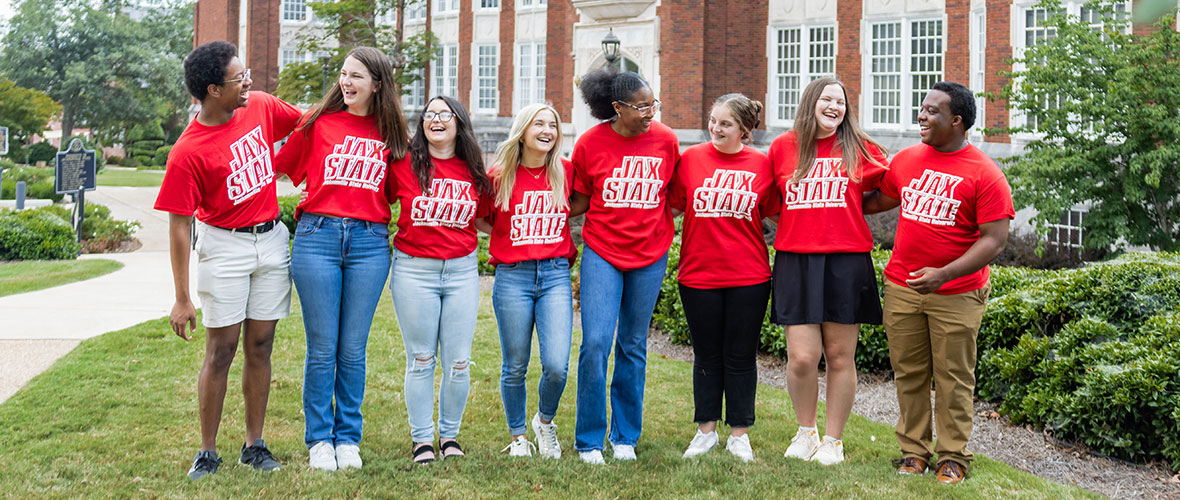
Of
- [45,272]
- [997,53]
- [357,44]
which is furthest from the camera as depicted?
[357,44]

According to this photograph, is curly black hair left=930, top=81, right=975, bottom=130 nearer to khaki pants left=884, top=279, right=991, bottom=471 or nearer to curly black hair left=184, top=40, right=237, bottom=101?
khaki pants left=884, top=279, right=991, bottom=471

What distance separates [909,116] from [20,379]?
674 inches

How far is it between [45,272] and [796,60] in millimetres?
15334

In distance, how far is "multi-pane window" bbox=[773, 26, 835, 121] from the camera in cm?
2162

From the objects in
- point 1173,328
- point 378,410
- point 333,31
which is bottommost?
point 378,410

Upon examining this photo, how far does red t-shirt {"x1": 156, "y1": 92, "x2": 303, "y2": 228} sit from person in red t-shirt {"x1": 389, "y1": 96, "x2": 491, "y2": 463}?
1.98ft

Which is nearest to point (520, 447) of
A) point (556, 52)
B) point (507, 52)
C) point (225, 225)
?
point (225, 225)

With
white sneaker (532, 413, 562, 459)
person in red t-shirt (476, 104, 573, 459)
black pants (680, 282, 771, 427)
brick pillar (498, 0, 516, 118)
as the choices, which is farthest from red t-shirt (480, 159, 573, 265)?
brick pillar (498, 0, 516, 118)

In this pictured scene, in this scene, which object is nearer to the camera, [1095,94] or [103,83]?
[1095,94]

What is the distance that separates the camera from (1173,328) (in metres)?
5.59

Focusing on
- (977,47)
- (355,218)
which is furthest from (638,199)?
(977,47)

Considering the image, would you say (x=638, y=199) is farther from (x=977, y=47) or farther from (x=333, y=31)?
(x=333, y=31)

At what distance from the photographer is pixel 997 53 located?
18.0m

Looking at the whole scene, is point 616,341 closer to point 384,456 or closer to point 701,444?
point 701,444
